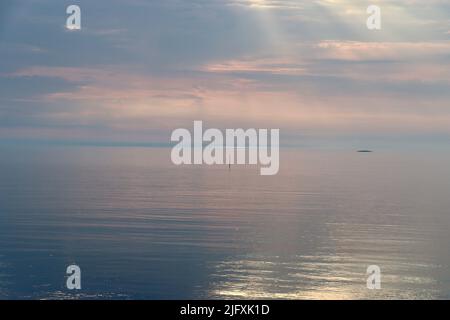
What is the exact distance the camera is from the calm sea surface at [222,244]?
34438 mm

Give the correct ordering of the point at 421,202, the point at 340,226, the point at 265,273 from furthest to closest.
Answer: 1. the point at 421,202
2. the point at 340,226
3. the point at 265,273

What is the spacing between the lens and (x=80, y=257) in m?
42.7

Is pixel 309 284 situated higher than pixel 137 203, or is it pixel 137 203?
pixel 137 203

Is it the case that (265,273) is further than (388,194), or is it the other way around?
(388,194)

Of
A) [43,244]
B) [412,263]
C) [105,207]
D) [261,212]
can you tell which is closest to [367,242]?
[412,263]

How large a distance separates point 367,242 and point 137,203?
31.4m

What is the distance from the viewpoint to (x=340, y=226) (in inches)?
2218

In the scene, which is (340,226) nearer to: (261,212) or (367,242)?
(367,242)

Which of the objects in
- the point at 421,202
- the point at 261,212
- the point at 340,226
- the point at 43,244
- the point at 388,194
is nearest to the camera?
the point at 43,244

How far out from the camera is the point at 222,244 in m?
47.7

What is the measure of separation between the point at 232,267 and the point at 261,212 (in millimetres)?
27032

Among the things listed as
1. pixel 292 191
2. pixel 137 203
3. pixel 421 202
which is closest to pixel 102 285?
pixel 137 203

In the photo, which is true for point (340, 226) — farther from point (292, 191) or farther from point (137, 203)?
point (292, 191)

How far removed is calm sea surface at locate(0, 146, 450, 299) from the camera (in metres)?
34.4
